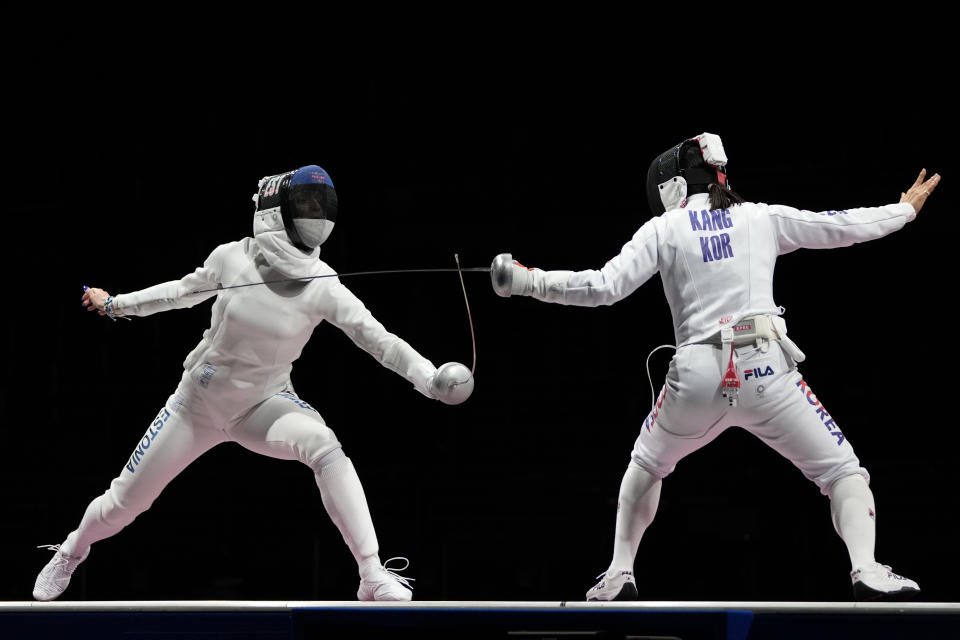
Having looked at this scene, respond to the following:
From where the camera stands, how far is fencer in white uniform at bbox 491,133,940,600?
2.33 meters

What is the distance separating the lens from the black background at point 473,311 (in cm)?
407

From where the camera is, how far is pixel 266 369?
277 centimetres

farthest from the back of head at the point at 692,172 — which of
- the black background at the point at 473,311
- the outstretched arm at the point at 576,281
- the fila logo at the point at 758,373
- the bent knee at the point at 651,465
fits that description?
the black background at the point at 473,311

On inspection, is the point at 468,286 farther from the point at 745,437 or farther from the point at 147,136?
the point at 147,136

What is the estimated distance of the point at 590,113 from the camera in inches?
173

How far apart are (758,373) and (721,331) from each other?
0.15m

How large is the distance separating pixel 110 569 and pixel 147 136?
86.5 inches

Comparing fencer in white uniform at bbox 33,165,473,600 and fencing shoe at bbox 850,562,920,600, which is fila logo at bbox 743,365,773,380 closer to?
fencing shoe at bbox 850,562,920,600

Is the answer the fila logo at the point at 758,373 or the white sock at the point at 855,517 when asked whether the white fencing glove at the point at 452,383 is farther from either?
the white sock at the point at 855,517

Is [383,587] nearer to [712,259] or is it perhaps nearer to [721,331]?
[721,331]

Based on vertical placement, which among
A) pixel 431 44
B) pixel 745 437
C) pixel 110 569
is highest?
pixel 431 44

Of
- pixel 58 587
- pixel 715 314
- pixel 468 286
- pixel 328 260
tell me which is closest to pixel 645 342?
pixel 468 286

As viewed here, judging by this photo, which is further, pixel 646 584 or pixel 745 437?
pixel 745 437

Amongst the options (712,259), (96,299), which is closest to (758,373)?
(712,259)
